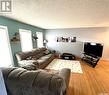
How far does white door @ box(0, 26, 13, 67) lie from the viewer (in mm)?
3820

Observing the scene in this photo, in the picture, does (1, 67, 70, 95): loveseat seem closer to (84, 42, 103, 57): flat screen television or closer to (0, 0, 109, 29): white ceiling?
(0, 0, 109, 29): white ceiling

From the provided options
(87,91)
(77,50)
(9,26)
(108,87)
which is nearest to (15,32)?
(9,26)

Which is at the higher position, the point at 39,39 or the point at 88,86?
the point at 39,39

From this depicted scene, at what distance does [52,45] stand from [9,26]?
4.59 meters

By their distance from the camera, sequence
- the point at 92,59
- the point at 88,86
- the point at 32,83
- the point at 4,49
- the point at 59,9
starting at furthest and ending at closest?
the point at 92,59
the point at 4,49
the point at 88,86
the point at 59,9
the point at 32,83

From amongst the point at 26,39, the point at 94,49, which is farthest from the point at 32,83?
the point at 94,49

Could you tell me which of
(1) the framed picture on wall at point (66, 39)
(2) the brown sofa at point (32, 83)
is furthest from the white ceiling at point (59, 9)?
(1) the framed picture on wall at point (66, 39)

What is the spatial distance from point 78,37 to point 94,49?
73.7 inches

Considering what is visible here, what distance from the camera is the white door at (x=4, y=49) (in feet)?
12.5

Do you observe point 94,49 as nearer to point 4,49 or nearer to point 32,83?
point 4,49

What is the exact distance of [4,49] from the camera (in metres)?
3.94

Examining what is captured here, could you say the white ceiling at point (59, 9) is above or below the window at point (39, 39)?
above

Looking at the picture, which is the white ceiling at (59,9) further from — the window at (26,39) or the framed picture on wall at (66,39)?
the framed picture on wall at (66,39)

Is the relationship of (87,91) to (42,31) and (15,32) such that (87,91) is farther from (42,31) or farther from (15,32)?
(42,31)
